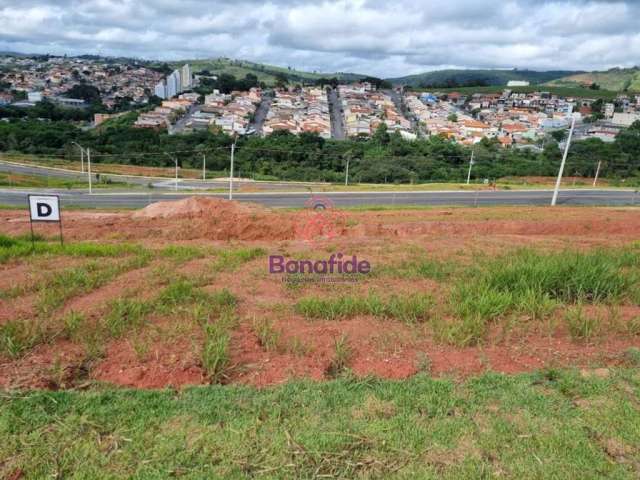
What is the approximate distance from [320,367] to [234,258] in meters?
4.25

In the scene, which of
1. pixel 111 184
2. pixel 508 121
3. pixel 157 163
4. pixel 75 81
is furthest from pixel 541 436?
pixel 75 81

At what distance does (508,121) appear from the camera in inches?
3696

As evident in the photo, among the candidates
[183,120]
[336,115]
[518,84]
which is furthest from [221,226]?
[518,84]

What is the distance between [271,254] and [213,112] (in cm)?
8691

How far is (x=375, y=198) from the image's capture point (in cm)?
3262

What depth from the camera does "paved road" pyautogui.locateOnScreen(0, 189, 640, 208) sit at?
1179 inches

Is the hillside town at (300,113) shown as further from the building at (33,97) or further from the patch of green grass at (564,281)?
the patch of green grass at (564,281)

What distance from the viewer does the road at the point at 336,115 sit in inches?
3295

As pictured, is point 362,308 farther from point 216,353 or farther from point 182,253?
point 182,253

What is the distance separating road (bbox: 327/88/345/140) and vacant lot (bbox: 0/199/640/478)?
73420 millimetres

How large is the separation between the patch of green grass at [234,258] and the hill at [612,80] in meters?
167

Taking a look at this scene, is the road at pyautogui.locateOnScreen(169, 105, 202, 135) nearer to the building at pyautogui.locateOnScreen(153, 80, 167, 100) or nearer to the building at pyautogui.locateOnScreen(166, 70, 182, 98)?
the building at pyautogui.locateOnScreen(153, 80, 167, 100)

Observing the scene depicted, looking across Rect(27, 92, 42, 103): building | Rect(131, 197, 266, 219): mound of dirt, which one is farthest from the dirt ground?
Rect(27, 92, 42, 103): building

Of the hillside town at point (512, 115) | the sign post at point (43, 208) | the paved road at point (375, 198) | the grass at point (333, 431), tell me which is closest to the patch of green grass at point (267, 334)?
the grass at point (333, 431)
